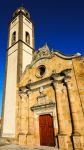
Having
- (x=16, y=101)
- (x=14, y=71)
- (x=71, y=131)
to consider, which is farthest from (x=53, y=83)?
(x=14, y=71)

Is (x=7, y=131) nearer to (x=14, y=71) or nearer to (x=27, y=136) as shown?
(x=27, y=136)

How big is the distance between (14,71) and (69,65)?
5.79 m

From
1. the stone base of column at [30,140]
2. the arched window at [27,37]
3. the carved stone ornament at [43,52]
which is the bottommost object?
the stone base of column at [30,140]

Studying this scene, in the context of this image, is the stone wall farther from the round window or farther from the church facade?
the round window

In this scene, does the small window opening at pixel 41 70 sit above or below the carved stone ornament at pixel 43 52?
below

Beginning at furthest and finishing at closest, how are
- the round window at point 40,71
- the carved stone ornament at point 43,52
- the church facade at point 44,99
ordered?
1. the carved stone ornament at point 43,52
2. the round window at point 40,71
3. the church facade at point 44,99

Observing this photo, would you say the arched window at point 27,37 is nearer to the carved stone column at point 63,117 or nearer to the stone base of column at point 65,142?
the carved stone column at point 63,117

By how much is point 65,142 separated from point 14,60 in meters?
8.82

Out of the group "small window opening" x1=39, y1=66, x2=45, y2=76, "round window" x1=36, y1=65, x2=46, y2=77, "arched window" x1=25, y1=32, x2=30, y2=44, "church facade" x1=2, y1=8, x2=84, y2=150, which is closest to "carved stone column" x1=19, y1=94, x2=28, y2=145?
"church facade" x1=2, y1=8, x2=84, y2=150

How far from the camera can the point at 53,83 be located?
10.0m

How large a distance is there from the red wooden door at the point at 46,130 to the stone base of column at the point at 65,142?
93cm

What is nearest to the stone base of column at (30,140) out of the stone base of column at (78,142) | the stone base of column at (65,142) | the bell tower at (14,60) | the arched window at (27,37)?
the bell tower at (14,60)

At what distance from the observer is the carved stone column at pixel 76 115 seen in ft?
25.5

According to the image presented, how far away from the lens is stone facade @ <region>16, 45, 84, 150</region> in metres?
8.41
